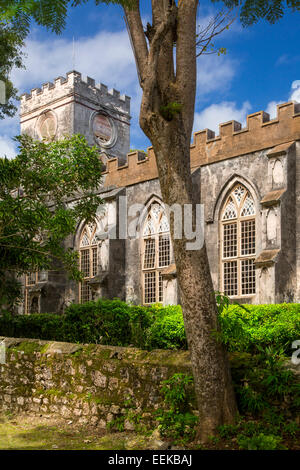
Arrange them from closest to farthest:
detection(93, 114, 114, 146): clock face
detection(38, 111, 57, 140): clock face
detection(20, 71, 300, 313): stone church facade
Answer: detection(20, 71, 300, 313): stone church facade → detection(38, 111, 57, 140): clock face → detection(93, 114, 114, 146): clock face

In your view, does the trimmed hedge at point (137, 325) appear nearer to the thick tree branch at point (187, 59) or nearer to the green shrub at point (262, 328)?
the green shrub at point (262, 328)

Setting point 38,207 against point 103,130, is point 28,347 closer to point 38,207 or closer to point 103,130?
point 38,207

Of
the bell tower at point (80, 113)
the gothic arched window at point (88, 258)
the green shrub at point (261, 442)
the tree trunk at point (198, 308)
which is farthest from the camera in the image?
the bell tower at point (80, 113)

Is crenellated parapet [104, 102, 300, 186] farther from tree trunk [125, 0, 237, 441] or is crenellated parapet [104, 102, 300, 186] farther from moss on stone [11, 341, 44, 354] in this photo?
moss on stone [11, 341, 44, 354]

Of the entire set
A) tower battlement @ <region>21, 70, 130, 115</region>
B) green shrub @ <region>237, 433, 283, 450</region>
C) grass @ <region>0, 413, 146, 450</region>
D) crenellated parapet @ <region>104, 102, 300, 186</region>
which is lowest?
grass @ <region>0, 413, 146, 450</region>

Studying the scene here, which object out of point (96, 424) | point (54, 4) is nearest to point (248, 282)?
point (96, 424)

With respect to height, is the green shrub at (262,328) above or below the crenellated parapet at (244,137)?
below

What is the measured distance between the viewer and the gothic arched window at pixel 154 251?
67.9 feet

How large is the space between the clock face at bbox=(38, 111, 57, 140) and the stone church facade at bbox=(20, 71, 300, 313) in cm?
1595

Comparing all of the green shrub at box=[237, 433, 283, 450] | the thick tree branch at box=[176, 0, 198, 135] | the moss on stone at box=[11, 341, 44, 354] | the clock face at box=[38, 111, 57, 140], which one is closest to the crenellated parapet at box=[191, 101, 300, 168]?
the thick tree branch at box=[176, 0, 198, 135]

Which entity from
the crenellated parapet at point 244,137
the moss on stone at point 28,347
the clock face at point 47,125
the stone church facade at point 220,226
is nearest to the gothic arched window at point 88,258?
the stone church facade at point 220,226

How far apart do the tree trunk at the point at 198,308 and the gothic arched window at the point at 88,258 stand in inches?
691

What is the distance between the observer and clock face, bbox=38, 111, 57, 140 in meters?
38.2

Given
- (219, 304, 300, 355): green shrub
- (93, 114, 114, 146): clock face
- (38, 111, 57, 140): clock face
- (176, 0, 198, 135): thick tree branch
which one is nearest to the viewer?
(219, 304, 300, 355): green shrub
